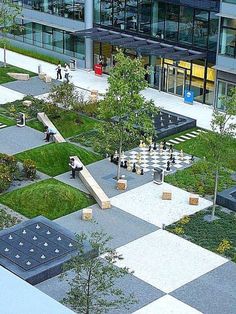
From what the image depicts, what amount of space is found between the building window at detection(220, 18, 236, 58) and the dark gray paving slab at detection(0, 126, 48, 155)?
1201 centimetres

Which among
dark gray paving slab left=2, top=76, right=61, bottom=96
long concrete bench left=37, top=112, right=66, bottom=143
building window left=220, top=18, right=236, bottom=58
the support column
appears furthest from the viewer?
the support column

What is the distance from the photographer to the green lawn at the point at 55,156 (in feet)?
116

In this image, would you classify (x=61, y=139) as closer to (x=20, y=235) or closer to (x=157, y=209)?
(x=157, y=209)

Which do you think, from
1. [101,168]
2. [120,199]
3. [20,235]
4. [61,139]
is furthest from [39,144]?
[20,235]

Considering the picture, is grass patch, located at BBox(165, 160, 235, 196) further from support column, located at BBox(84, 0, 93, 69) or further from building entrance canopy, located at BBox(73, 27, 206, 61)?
support column, located at BBox(84, 0, 93, 69)

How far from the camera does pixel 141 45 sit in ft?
155

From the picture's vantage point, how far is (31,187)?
32.6m

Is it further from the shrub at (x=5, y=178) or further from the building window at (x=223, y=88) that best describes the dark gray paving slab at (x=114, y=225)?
the building window at (x=223, y=88)

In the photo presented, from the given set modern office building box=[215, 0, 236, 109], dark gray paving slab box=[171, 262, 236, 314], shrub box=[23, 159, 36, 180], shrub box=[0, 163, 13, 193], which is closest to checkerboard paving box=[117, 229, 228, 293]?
dark gray paving slab box=[171, 262, 236, 314]

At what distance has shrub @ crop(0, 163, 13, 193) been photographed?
32.5 meters

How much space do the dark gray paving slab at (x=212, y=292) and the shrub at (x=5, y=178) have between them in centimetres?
1048

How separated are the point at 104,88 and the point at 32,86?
473cm

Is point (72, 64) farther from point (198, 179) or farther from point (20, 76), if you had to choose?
point (198, 179)

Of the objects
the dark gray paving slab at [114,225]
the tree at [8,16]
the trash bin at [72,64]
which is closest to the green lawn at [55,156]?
the dark gray paving slab at [114,225]
